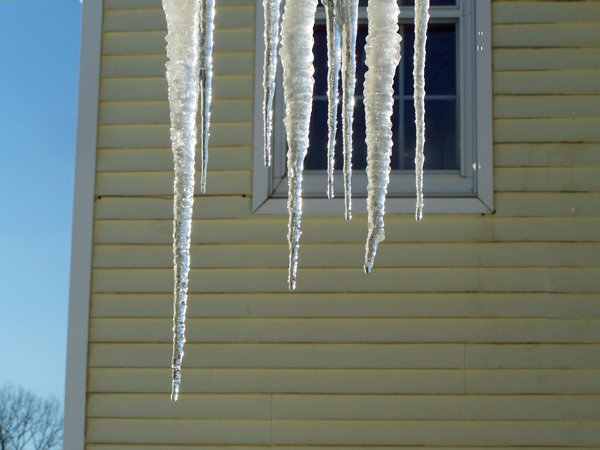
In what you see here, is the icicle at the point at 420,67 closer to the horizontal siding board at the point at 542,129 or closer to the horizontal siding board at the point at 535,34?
the horizontal siding board at the point at 542,129

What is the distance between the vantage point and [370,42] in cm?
200

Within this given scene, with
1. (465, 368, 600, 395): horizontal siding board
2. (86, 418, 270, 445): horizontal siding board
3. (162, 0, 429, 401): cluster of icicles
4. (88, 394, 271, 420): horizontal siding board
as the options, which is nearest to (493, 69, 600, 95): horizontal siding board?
(465, 368, 600, 395): horizontal siding board

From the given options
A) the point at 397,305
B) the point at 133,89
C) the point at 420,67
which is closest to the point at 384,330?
the point at 397,305

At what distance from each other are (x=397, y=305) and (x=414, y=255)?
0.27 m

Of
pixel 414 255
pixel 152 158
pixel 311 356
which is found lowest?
pixel 311 356

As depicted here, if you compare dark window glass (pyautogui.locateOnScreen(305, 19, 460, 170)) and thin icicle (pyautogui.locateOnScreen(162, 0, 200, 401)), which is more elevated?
dark window glass (pyautogui.locateOnScreen(305, 19, 460, 170))

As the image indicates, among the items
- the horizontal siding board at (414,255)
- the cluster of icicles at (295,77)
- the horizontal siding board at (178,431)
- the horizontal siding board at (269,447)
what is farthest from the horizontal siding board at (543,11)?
the cluster of icicles at (295,77)

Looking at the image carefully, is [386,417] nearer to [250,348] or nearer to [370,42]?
[250,348]

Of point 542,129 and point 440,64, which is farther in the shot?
point 440,64

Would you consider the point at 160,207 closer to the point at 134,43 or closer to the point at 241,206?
the point at 241,206

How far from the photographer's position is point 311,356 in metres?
4.86

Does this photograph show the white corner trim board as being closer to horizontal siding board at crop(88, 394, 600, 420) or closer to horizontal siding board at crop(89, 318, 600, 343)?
horizontal siding board at crop(88, 394, 600, 420)

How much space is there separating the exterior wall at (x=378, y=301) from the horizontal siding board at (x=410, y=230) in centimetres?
1

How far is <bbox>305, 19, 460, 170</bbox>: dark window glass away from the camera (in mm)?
5160
